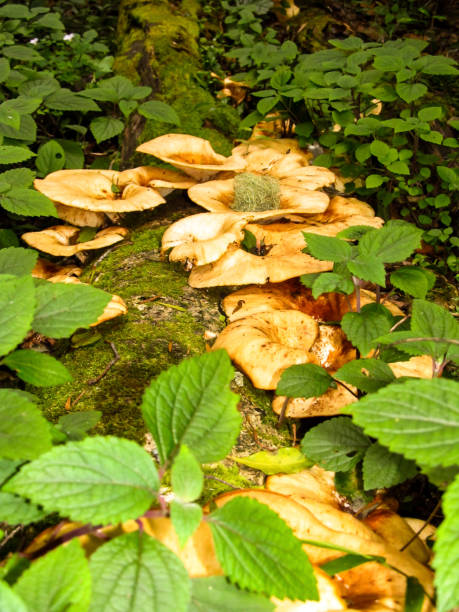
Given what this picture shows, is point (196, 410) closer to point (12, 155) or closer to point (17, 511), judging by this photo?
point (17, 511)

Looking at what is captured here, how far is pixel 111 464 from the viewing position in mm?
1196

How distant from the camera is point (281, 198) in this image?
10.8ft

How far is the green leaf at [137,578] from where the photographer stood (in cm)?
104

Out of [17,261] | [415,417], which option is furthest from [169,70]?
[415,417]

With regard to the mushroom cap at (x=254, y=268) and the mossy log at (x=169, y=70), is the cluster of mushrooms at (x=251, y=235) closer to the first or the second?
the mushroom cap at (x=254, y=268)

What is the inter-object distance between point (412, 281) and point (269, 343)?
2.48ft

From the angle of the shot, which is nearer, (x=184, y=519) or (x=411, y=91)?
(x=184, y=519)

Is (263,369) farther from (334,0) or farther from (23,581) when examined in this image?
(334,0)

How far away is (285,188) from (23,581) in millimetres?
2829

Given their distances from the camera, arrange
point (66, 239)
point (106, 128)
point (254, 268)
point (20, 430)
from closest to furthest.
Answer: point (20, 430), point (254, 268), point (66, 239), point (106, 128)

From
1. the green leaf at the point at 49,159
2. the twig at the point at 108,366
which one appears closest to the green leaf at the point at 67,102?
the green leaf at the point at 49,159

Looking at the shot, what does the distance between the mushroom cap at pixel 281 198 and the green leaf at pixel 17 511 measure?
2.12m

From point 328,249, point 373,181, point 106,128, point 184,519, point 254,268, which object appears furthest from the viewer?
point 106,128

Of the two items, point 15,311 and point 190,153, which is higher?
point 15,311
